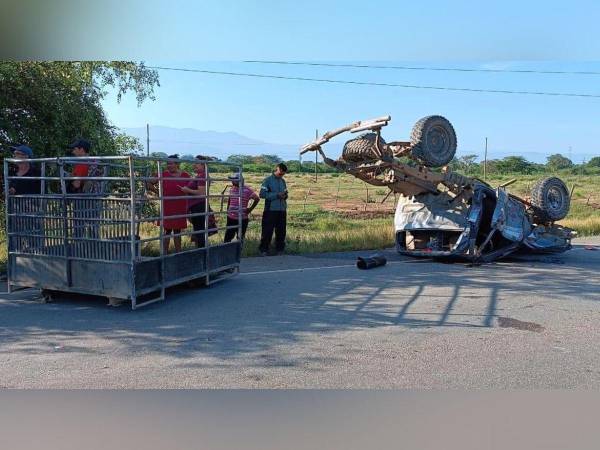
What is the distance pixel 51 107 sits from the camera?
10.4m

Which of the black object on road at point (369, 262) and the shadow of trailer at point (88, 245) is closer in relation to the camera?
the shadow of trailer at point (88, 245)

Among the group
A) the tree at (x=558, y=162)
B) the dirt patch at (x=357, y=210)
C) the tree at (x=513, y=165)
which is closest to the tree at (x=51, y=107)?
the dirt patch at (x=357, y=210)

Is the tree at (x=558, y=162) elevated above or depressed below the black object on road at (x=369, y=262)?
above

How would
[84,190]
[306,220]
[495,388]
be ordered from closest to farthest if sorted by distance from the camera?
[495,388] < [84,190] < [306,220]

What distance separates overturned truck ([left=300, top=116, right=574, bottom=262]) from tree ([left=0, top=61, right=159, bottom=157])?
4.20 metres

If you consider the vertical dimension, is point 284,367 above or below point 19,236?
below

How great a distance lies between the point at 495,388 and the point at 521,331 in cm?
201

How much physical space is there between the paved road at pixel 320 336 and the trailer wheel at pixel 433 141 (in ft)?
8.44

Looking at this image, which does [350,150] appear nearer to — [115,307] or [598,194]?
[115,307]

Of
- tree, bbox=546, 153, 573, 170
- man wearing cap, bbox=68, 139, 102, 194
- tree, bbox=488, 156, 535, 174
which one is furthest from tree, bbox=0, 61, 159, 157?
tree, bbox=546, 153, 573, 170

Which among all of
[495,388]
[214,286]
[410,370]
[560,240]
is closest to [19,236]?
[214,286]

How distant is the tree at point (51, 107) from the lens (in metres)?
9.88

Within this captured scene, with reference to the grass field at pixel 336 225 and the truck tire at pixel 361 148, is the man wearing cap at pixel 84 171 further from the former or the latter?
the truck tire at pixel 361 148

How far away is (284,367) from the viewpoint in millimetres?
4969
